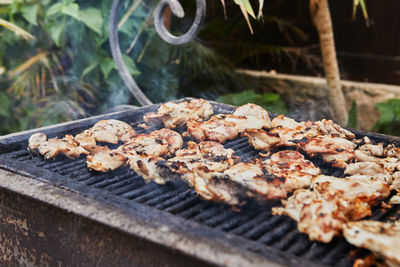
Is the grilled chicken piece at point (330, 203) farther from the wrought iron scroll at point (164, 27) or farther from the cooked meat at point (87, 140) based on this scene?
the wrought iron scroll at point (164, 27)

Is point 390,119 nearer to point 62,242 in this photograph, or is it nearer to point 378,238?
point 378,238

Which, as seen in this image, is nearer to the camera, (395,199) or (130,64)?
(395,199)

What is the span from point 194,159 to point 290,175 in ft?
1.78

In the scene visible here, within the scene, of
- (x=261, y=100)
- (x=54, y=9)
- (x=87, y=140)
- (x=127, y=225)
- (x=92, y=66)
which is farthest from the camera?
(x=261, y=100)

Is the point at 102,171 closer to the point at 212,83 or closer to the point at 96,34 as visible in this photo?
the point at 96,34

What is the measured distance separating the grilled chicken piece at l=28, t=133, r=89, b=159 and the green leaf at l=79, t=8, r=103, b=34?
291 centimetres

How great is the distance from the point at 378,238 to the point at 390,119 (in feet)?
13.2

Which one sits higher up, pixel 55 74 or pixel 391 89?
pixel 55 74

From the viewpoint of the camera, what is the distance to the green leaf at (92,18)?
16.9ft

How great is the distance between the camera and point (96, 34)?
5488mm

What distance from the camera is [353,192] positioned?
1.97 meters

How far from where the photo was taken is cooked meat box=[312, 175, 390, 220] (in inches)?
73.4

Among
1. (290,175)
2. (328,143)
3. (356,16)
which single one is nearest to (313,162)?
(328,143)

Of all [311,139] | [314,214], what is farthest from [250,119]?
[314,214]
